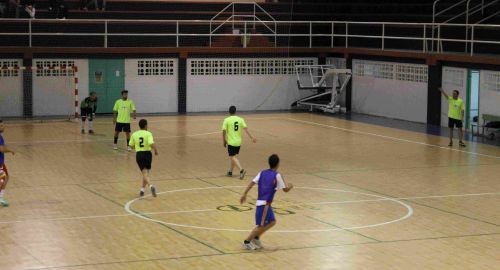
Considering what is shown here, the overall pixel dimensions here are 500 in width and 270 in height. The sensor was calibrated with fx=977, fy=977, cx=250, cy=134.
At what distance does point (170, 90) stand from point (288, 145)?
40.0ft

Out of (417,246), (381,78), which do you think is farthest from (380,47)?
(417,246)

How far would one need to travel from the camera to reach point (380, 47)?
45188 mm

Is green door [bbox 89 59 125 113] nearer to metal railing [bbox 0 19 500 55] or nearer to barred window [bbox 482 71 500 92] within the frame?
metal railing [bbox 0 19 500 55]

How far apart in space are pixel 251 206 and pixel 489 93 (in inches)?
709

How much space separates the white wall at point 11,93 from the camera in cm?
4116

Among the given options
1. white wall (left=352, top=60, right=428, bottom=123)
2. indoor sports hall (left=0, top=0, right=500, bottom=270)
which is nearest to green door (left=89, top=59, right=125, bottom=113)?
indoor sports hall (left=0, top=0, right=500, bottom=270)

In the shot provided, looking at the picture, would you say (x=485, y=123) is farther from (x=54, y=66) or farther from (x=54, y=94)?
(x=54, y=66)

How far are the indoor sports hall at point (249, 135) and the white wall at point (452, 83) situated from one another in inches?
3.0

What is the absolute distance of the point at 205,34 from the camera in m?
44.4

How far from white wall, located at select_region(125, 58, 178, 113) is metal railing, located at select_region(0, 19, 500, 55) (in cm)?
133

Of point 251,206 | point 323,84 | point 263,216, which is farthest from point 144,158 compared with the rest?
point 323,84

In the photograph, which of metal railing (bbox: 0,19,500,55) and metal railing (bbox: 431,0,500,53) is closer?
metal railing (bbox: 431,0,500,53)

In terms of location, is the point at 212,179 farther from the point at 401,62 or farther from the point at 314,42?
the point at 314,42

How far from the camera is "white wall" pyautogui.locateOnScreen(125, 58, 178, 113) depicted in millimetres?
43438
